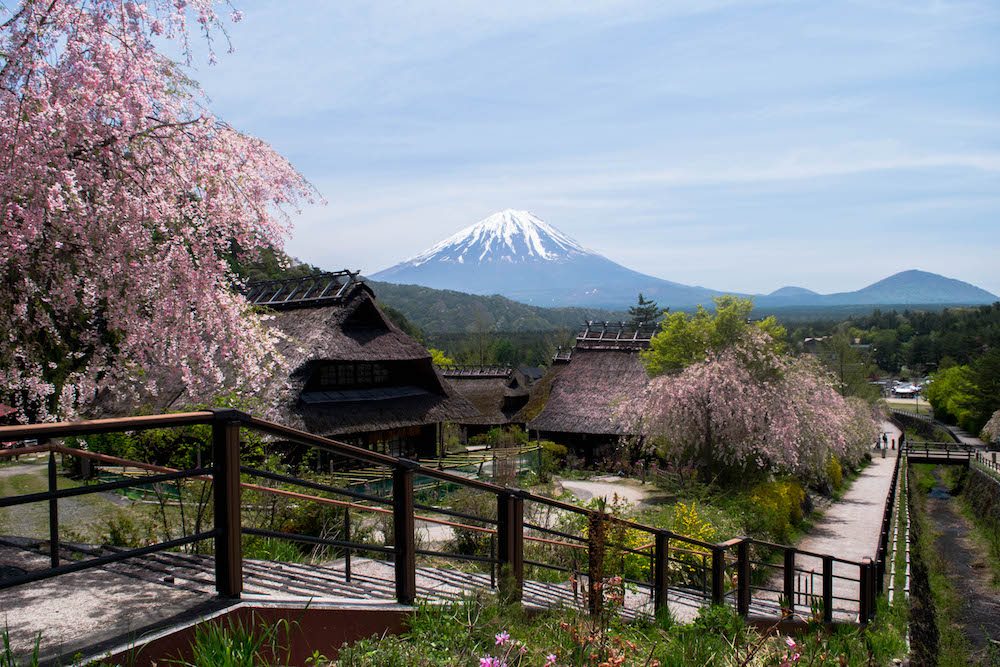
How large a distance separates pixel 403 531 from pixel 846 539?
2029 centimetres

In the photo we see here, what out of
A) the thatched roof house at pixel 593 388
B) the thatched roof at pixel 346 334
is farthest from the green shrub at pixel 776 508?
the thatched roof at pixel 346 334

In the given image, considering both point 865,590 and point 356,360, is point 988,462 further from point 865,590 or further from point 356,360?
point 865,590

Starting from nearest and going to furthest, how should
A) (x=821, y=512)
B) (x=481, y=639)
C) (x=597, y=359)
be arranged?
(x=481, y=639)
(x=821, y=512)
(x=597, y=359)

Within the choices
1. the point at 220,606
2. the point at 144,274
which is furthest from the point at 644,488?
the point at 220,606

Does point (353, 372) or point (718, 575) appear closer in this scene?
point (718, 575)

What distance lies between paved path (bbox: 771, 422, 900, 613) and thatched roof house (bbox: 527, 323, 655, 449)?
868 centimetres

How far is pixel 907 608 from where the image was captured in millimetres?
15195

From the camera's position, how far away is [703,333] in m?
24.8

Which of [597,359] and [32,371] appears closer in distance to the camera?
[32,371]

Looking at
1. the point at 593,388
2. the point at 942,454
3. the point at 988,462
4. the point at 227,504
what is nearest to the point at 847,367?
the point at 942,454

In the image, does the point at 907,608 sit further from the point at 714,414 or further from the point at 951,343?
the point at 951,343

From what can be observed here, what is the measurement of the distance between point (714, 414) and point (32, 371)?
698 inches

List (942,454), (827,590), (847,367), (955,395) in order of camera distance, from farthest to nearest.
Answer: (955,395) < (847,367) < (942,454) < (827,590)

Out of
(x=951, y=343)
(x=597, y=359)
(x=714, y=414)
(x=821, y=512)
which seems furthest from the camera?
(x=951, y=343)
